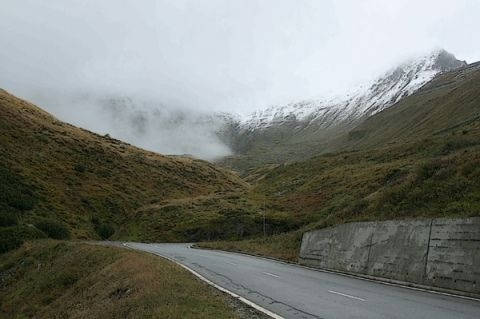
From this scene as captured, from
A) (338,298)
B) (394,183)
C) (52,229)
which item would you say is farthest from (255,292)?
(52,229)

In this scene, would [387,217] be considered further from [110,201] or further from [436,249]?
[110,201]

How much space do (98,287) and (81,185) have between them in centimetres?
5319

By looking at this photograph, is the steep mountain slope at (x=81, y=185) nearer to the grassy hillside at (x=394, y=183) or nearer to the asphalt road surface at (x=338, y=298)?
the grassy hillside at (x=394, y=183)

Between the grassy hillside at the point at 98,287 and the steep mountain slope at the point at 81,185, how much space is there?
10.9m

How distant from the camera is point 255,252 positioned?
3622cm

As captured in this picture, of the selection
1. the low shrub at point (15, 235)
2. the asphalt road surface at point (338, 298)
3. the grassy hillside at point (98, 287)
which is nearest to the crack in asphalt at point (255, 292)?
the asphalt road surface at point (338, 298)

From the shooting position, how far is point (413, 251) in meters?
17.7

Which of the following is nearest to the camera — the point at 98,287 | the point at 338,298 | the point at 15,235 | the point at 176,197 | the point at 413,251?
the point at 338,298

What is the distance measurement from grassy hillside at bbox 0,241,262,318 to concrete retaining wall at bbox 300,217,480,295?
301 inches

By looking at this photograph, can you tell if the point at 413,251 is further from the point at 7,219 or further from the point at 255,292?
the point at 7,219

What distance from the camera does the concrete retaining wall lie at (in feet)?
49.2

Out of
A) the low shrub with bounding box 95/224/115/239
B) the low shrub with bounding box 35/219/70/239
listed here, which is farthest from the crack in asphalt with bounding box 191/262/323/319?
the low shrub with bounding box 95/224/115/239

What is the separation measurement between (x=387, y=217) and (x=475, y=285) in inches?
401

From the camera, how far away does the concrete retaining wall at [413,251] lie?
15.0 m
